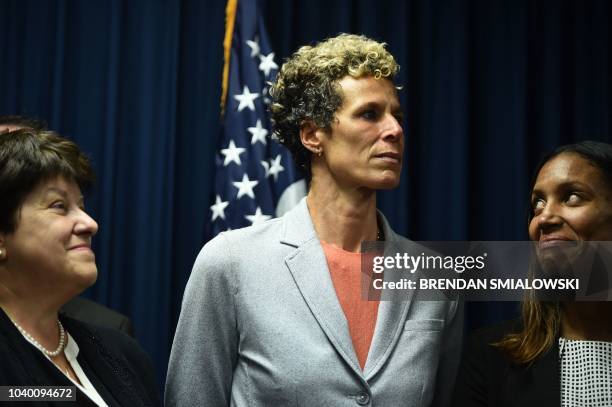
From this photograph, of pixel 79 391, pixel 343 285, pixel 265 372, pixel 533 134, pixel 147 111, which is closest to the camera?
pixel 79 391

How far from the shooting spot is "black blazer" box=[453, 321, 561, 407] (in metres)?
2.04

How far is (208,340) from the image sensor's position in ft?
7.22

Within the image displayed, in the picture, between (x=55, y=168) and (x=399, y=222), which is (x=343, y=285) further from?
(x=399, y=222)

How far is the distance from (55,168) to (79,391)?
528 mm

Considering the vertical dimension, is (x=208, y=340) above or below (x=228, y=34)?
below

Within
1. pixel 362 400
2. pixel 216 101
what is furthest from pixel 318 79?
pixel 216 101

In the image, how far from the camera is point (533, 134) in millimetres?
4230

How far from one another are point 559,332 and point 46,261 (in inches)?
49.7

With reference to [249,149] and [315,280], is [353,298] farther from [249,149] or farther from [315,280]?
[249,149]

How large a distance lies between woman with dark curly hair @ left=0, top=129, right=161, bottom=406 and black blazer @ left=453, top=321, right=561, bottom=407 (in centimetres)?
83

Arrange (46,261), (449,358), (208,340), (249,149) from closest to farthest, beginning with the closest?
(46,261) → (208,340) → (449,358) → (249,149)

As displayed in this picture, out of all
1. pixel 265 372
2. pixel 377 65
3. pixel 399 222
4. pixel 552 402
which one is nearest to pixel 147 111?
pixel 399 222

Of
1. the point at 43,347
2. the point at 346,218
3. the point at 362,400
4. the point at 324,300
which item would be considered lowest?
the point at 362,400

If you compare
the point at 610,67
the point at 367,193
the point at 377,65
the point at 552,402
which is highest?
the point at 610,67
